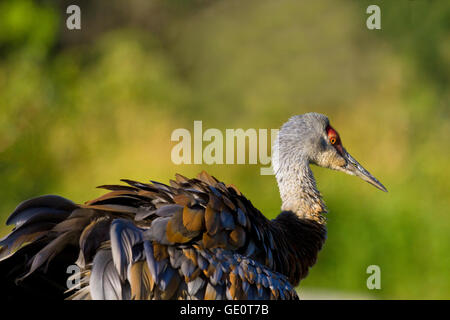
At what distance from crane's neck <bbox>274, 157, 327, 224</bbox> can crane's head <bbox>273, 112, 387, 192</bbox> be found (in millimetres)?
32

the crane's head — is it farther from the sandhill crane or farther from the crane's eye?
the sandhill crane

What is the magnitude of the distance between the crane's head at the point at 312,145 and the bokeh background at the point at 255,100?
2.23 m

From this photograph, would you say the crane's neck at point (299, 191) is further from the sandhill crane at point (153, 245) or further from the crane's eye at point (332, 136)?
the sandhill crane at point (153, 245)

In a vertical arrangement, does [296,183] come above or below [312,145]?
below

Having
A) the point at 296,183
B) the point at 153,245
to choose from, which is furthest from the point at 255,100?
the point at 153,245

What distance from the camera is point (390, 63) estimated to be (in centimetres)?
873

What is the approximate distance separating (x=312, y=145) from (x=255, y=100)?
4800mm

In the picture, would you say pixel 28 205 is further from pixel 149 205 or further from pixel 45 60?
pixel 45 60

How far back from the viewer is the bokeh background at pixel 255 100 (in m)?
6.55

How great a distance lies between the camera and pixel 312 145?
3.89 m

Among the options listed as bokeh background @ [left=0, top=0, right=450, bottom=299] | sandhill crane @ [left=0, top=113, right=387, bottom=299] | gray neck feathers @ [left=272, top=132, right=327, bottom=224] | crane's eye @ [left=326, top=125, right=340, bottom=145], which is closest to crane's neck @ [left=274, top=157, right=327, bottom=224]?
gray neck feathers @ [left=272, top=132, right=327, bottom=224]

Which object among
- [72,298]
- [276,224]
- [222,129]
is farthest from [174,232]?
[222,129]

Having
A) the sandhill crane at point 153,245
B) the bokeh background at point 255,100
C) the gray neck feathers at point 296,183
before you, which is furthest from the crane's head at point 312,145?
the bokeh background at point 255,100

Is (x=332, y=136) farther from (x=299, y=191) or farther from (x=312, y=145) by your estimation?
(x=299, y=191)
